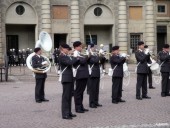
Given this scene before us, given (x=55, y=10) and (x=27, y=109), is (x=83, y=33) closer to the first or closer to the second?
(x=55, y=10)

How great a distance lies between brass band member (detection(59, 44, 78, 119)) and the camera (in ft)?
36.5

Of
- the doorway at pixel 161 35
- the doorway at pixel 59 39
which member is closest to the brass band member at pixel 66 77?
the doorway at pixel 59 39

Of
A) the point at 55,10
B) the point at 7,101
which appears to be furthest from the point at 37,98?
the point at 55,10

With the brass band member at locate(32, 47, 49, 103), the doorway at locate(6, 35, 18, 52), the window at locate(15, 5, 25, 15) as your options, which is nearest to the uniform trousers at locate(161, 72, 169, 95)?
the brass band member at locate(32, 47, 49, 103)

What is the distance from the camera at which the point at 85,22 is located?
38.2 meters

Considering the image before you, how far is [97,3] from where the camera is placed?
127 ft

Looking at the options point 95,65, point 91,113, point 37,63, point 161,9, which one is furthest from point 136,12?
point 91,113

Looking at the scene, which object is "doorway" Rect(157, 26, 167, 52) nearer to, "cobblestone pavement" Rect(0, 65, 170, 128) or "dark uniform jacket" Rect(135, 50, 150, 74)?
"cobblestone pavement" Rect(0, 65, 170, 128)

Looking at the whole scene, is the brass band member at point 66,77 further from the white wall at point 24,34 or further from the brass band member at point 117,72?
the white wall at point 24,34

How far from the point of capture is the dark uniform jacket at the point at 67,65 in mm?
11141

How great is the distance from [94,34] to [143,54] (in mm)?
25573

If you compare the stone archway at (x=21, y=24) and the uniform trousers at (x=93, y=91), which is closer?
the uniform trousers at (x=93, y=91)

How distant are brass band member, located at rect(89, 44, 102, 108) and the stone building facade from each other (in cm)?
2351

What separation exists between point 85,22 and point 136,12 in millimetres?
5121
